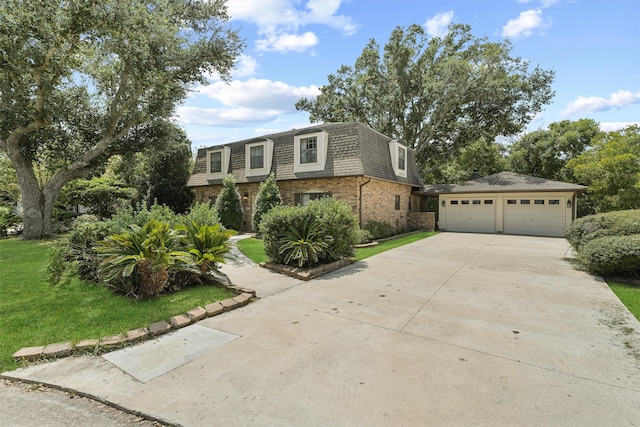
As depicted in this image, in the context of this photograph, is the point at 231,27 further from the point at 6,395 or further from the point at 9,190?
the point at 9,190

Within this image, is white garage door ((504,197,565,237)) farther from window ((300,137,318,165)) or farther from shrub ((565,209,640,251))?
window ((300,137,318,165))

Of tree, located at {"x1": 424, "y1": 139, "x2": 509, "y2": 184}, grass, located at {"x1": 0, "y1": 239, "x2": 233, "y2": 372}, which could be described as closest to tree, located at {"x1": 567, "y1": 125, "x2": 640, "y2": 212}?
tree, located at {"x1": 424, "y1": 139, "x2": 509, "y2": 184}

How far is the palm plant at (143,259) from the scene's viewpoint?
178 inches

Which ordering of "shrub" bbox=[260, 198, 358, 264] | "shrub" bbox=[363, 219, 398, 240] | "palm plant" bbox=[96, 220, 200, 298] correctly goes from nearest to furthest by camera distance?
"palm plant" bbox=[96, 220, 200, 298] → "shrub" bbox=[260, 198, 358, 264] → "shrub" bbox=[363, 219, 398, 240]

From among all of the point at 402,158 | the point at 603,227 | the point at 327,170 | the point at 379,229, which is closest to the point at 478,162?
the point at 402,158

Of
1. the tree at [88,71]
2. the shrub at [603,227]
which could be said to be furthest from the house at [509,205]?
the tree at [88,71]

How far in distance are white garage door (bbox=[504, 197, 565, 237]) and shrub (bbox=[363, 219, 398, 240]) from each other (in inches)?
290

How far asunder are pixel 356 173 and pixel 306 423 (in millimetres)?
10971

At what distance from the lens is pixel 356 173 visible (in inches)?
495

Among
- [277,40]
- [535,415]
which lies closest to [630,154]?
[277,40]

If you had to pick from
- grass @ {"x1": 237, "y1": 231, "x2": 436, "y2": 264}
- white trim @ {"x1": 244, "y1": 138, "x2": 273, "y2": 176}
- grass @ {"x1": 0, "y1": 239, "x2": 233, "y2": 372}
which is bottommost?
grass @ {"x1": 0, "y1": 239, "x2": 233, "y2": 372}

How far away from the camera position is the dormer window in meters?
16.0

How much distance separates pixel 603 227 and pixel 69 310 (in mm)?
11601

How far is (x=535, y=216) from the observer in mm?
16219
